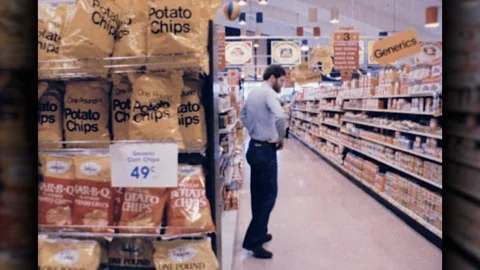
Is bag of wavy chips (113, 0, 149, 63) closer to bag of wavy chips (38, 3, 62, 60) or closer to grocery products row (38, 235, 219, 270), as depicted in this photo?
bag of wavy chips (38, 3, 62, 60)

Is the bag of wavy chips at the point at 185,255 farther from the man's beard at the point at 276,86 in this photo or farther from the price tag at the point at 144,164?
the man's beard at the point at 276,86

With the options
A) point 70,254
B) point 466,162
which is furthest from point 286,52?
point 466,162

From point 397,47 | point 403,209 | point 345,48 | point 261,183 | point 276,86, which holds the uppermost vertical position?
point 345,48

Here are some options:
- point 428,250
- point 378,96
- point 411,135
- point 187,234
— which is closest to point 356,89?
point 378,96

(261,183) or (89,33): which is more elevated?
(89,33)

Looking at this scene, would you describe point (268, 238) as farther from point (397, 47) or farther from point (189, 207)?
point (397, 47)

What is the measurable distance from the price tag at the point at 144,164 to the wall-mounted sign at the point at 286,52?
37.8 ft

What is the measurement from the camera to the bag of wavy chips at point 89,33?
1821 millimetres

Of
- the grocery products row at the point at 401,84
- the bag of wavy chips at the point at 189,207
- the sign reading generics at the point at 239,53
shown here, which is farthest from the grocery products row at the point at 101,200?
the sign reading generics at the point at 239,53

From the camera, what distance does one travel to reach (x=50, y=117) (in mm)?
1969

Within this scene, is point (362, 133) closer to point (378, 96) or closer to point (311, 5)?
point (378, 96)

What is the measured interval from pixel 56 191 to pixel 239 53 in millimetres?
10776

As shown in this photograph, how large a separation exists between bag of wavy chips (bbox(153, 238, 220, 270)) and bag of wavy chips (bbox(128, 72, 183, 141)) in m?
0.43

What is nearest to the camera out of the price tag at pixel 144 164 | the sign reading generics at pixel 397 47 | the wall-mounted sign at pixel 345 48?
the price tag at pixel 144 164
